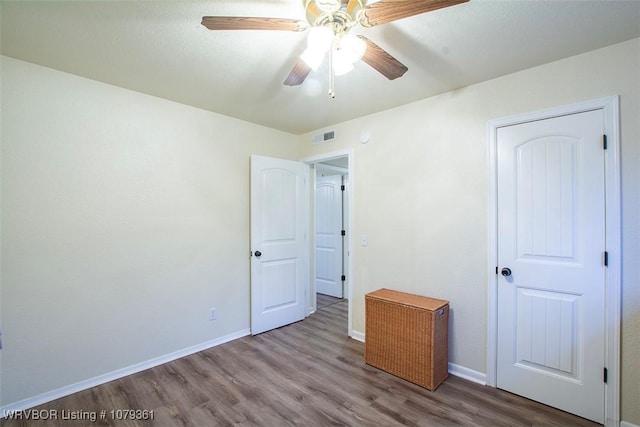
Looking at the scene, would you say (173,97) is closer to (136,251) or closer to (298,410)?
(136,251)

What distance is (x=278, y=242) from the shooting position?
359 centimetres

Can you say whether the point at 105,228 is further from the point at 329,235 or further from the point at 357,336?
the point at 329,235

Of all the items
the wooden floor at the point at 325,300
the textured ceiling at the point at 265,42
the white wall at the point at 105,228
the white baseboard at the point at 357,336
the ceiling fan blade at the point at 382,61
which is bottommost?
the wooden floor at the point at 325,300

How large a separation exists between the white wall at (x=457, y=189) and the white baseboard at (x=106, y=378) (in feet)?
5.30

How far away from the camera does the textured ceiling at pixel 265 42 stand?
5.22 ft

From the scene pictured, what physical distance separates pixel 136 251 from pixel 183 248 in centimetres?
41

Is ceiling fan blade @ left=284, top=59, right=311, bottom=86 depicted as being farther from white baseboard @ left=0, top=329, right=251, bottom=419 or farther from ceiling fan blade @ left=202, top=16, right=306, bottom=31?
white baseboard @ left=0, top=329, right=251, bottom=419

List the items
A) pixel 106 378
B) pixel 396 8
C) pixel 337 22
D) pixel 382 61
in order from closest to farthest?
pixel 396 8
pixel 337 22
pixel 382 61
pixel 106 378

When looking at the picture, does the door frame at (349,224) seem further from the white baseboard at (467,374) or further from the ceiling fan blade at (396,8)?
the ceiling fan blade at (396,8)

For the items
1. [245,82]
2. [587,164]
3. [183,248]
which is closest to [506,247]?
[587,164]

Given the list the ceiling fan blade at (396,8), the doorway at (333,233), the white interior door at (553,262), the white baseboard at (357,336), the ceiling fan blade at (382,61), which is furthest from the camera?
the doorway at (333,233)

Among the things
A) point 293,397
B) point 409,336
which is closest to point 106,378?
point 293,397

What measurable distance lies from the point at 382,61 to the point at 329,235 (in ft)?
11.9

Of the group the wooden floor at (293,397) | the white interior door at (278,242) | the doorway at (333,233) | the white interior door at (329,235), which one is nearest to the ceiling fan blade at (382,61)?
the white interior door at (278,242)
